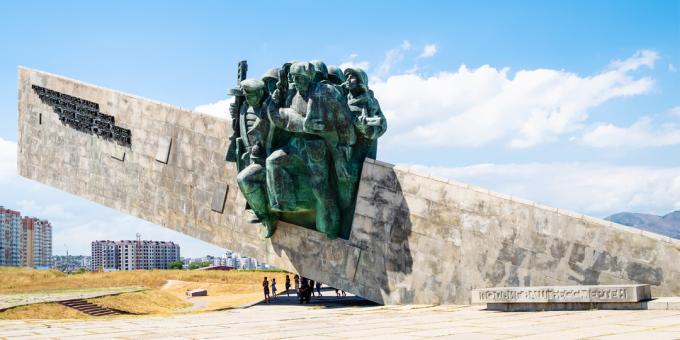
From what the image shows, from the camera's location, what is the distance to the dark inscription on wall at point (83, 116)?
1891 centimetres

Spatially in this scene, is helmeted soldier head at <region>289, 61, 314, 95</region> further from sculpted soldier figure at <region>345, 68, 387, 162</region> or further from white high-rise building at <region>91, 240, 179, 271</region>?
white high-rise building at <region>91, 240, 179, 271</region>

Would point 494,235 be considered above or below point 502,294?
above

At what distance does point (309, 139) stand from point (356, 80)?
1.68 m

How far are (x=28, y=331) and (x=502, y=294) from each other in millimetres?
7376

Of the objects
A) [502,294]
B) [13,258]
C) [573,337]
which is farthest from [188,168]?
[13,258]

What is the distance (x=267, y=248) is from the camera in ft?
53.2

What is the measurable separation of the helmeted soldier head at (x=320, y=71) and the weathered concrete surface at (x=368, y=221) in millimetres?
2250

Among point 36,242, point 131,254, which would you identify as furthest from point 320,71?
point 131,254

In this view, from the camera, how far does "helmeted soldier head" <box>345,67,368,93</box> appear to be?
47.2ft

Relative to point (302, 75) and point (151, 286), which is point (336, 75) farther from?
point (151, 286)

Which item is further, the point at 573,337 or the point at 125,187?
the point at 125,187

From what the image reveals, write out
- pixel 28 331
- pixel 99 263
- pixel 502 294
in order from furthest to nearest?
pixel 99 263 → pixel 502 294 → pixel 28 331

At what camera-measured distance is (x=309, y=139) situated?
1440 centimetres

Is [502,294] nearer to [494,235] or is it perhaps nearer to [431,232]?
[494,235]
